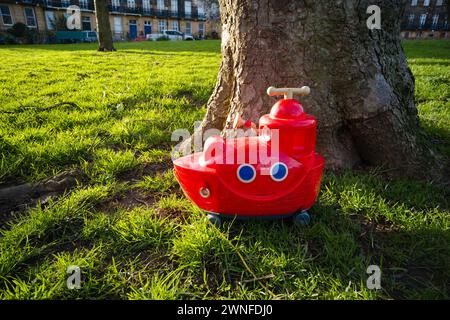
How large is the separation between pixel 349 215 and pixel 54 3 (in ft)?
129

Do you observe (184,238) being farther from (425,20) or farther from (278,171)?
(425,20)

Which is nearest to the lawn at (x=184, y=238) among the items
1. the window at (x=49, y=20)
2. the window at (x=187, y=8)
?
the window at (x=49, y=20)

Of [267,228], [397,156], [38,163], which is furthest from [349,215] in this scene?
[38,163]

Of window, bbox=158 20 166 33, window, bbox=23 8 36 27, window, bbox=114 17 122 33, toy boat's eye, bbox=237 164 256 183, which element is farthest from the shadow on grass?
window, bbox=158 20 166 33

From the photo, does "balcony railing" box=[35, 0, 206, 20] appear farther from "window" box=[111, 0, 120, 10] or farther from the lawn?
the lawn

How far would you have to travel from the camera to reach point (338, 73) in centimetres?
219

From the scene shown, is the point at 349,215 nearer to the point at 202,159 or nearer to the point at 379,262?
the point at 379,262

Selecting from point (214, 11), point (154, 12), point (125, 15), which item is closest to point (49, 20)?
point (125, 15)

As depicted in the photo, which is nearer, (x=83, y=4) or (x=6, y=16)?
(x=6, y=16)

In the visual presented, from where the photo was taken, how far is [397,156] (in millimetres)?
2311

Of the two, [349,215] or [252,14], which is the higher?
[252,14]

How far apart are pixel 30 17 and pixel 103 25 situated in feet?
73.0

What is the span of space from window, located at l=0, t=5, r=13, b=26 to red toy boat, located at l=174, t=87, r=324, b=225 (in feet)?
115

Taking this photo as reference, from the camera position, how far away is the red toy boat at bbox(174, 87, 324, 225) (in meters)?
1.57
